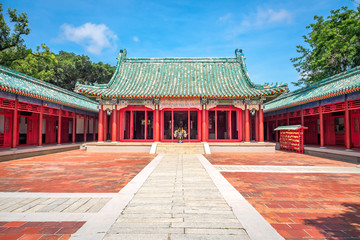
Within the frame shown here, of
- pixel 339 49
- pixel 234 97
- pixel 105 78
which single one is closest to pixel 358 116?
pixel 234 97

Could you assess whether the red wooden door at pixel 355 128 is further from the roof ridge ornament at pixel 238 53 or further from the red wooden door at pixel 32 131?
the red wooden door at pixel 32 131

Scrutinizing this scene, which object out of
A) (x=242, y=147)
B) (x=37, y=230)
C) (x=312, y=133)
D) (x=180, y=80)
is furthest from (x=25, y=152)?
(x=312, y=133)

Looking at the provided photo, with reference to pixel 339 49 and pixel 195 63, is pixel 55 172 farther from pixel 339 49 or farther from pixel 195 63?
pixel 339 49

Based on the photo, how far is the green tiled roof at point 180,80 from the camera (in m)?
14.2

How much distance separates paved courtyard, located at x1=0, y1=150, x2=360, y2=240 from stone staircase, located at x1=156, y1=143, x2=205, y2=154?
6.75 m

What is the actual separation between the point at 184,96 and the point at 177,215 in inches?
440

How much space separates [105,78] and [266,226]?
34.7 meters

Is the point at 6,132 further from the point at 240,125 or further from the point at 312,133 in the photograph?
the point at 312,133

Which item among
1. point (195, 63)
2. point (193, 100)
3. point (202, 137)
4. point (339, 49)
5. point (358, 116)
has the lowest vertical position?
point (202, 137)

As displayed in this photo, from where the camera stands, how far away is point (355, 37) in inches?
682

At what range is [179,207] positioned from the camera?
12.1 ft

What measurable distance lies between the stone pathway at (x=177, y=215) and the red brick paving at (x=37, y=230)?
0.63 metres

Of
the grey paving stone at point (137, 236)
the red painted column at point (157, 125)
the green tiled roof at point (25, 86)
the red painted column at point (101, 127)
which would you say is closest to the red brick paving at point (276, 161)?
the red painted column at point (157, 125)

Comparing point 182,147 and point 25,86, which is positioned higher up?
point 25,86
